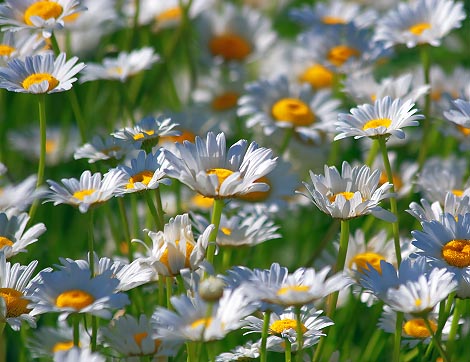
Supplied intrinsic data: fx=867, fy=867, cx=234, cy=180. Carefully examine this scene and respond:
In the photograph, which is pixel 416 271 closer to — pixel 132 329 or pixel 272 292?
pixel 272 292

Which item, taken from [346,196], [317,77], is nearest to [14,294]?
[346,196]

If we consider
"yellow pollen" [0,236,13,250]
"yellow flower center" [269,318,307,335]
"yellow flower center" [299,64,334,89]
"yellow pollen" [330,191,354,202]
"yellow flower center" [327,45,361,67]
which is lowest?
"yellow flower center" [269,318,307,335]

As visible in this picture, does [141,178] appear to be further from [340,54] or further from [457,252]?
[340,54]

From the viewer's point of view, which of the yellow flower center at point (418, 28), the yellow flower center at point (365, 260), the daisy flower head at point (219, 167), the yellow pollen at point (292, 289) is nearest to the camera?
the yellow pollen at point (292, 289)

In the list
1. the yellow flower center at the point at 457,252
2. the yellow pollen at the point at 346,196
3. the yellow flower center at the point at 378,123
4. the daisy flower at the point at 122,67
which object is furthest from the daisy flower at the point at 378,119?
the daisy flower at the point at 122,67

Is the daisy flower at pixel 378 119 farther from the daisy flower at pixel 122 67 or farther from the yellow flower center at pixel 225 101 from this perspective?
the yellow flower center at pixel 225 101

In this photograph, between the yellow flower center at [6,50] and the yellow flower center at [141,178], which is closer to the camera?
the yellow flower center at [141,178]

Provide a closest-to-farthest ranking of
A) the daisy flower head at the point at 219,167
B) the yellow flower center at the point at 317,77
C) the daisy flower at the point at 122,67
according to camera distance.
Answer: the daisy flower head at the point at 219,167 → the daisy flower at the point at 122,67 → the yellow flower center at the point at 317,77

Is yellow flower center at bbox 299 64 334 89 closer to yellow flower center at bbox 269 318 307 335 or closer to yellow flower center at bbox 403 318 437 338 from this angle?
yellow flower center at bbox 403 318 437 338

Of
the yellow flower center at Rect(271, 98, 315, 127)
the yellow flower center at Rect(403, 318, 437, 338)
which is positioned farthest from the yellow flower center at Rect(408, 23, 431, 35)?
the yellow flower center at Rect(403, 318, 437, 338)
